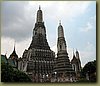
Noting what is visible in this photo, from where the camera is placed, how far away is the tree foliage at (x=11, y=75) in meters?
2.59

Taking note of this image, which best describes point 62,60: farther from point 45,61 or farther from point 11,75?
point 11,75

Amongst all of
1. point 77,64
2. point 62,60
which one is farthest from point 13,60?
point 77,64

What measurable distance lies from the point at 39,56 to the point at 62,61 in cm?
29

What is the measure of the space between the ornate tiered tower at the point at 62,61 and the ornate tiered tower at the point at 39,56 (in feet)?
0.25

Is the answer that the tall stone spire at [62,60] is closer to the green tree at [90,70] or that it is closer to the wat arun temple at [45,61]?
the wat arun temple at [45,61]

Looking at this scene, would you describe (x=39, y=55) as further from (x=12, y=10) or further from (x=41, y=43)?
(x=12, y=10)

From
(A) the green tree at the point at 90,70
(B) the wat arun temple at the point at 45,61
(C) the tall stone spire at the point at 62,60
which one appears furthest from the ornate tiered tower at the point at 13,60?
(A) the green tree at the point at 90,70

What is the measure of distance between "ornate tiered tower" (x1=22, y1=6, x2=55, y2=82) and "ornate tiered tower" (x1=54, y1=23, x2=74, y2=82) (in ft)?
0.25

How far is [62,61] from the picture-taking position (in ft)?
8.72

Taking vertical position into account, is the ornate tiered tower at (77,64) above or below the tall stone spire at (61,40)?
below

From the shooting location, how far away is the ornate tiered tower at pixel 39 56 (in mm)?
2631

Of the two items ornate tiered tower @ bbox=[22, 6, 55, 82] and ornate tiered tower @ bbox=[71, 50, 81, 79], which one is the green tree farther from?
ornate tiered tower @ bbox=[22, 6, 55, 82]

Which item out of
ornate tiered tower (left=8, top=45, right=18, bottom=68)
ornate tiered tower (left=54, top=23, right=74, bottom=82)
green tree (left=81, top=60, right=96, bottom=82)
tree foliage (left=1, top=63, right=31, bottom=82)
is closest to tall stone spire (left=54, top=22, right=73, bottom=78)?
ornate tiered tower (left=54, top=23, right=74, bottom=82)

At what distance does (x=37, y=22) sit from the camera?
8.79ft
